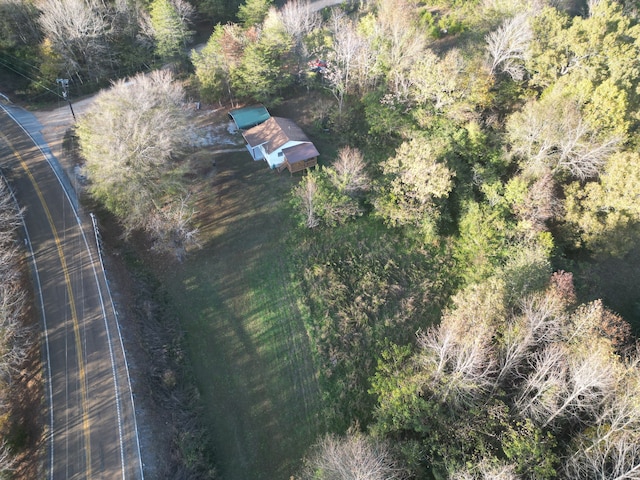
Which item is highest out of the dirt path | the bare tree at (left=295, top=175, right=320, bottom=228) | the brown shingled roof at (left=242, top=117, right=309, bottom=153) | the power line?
the dirt path

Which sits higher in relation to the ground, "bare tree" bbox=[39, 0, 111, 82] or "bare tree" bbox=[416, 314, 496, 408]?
"bare tree" bbox=[39, 0, 111, 82]

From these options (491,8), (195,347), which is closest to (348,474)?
(195,347)

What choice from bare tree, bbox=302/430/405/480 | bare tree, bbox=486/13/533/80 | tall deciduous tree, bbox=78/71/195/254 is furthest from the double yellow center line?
bare tree, bbox=486/13/533/80

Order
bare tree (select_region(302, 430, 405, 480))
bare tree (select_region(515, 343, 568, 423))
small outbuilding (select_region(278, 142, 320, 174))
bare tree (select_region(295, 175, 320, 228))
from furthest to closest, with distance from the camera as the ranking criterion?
small outbuilding (select_region(278, 142, 320, 174)) → bare tree (select_region(295, 175, 320, 228)) → bare tree (select_region(515, 343, 568, 423)) → bare tree (select_region(302, 430, 405, 480))

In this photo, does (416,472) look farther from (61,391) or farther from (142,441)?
(61,391)

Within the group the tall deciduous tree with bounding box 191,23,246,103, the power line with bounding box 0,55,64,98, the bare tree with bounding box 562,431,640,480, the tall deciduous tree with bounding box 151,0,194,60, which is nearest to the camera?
the bare tree with bounding box 562,431,640,480

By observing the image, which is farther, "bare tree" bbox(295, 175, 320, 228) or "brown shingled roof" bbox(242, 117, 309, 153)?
"brown shingled roof" bbox(242, 117, 309, 153)

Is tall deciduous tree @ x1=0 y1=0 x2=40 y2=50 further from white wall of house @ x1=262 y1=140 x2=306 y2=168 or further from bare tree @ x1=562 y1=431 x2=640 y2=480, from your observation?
bare tree @ x1=562 y1=431 x2=640 y2=480

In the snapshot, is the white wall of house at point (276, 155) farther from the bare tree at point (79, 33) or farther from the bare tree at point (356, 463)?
the bare tree at point (356, 463)
